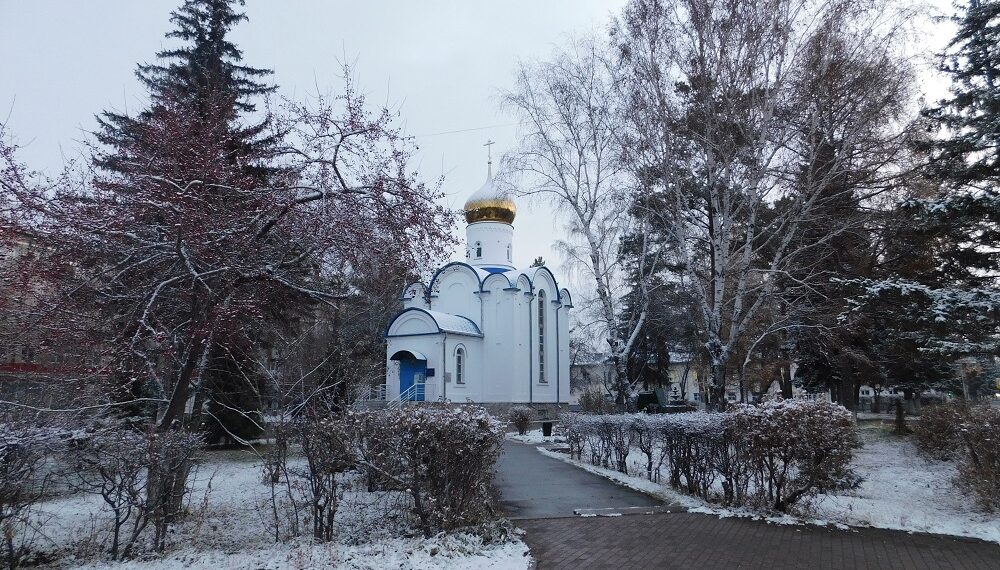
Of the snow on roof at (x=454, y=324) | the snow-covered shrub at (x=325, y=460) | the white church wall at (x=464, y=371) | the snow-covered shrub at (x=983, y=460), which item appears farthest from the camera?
the snow on roof at (x=454, y=324)

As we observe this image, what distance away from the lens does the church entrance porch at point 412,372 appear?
25.5 metres

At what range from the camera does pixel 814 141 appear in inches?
528

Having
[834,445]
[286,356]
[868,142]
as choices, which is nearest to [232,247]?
[286,356]

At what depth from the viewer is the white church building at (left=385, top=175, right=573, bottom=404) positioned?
26.0m

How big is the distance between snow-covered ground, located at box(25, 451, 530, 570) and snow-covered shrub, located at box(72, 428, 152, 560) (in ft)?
1.34

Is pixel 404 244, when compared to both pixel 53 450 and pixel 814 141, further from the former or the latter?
pixel 814 141

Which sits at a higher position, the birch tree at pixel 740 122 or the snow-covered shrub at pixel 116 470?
the birch tree at pixel 740 122

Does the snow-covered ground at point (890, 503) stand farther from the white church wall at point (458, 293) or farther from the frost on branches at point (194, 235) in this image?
the white church wall at point (458, 293)

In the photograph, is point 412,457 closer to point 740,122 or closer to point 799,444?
point 799,444

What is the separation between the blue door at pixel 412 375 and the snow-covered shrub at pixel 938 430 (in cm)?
1745

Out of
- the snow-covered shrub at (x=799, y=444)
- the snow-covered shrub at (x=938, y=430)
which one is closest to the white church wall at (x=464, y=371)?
the snow-covered shrub at (x=938, y=430)

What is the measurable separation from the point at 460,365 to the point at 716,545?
2109cm

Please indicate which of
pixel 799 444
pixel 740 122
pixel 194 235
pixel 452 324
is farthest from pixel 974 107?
pixel 452 324

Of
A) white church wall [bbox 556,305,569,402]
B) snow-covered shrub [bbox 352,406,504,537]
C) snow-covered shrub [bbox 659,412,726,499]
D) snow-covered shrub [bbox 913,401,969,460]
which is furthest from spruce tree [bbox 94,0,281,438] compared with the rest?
white church wall [bbox 556,305,569,402]
